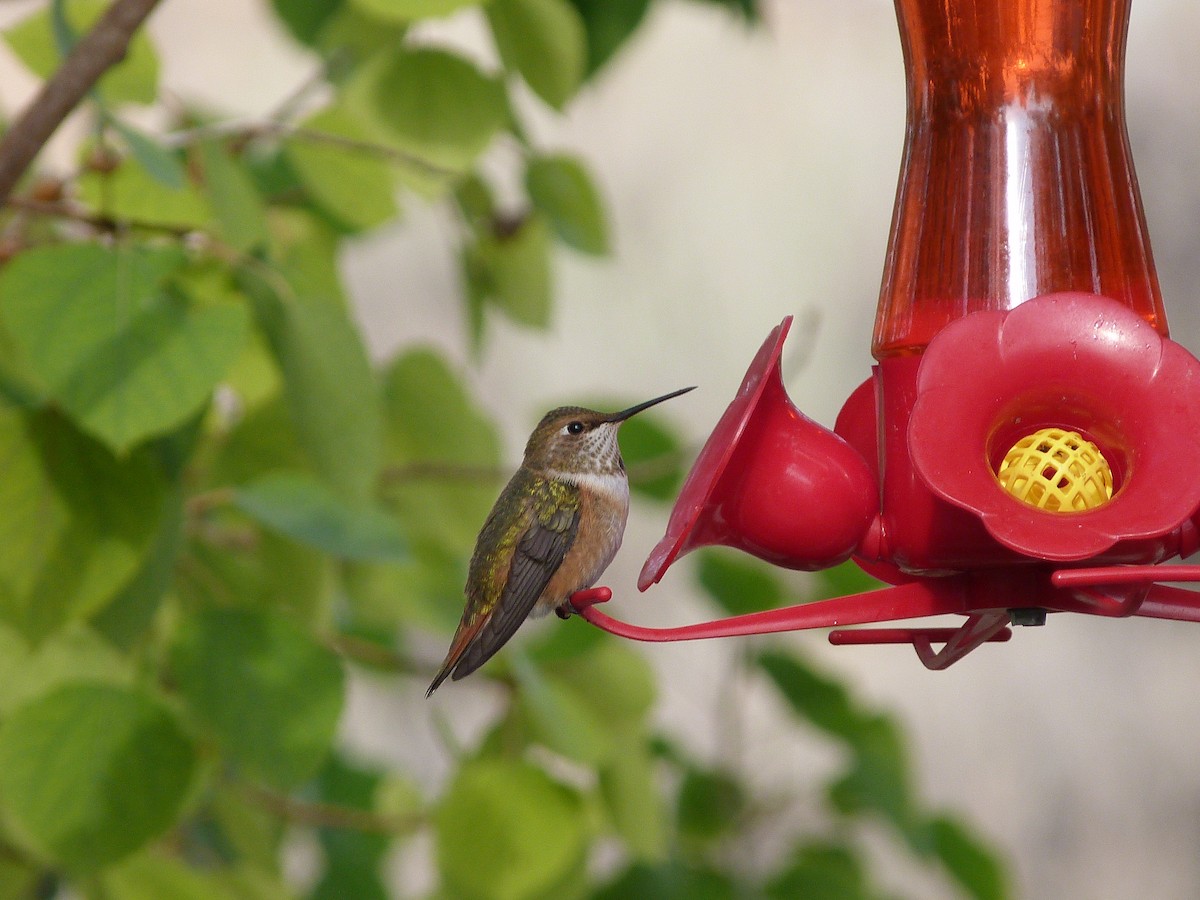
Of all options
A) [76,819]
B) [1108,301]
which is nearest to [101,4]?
[76,819]

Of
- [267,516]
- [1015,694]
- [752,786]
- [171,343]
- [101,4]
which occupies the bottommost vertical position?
[1015,694]

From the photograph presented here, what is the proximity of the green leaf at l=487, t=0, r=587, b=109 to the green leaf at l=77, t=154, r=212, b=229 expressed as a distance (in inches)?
19.7

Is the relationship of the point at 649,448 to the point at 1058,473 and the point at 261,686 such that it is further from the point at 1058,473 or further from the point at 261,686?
the point at 1058,473

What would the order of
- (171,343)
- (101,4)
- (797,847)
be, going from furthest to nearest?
1. (797,847)
2. (101,4)
3. (171,343)

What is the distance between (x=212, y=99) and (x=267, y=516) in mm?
3943

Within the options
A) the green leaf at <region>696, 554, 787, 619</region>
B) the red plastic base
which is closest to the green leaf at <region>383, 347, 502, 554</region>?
the green leaf at <region>696, 554, 787, 619</region>

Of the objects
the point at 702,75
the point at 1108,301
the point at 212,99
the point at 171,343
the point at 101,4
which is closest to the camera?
the point at 1108,301

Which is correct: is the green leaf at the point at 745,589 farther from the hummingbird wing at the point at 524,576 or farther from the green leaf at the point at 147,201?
the green leaf at the point at 147,201

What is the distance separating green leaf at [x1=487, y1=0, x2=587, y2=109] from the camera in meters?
1.88

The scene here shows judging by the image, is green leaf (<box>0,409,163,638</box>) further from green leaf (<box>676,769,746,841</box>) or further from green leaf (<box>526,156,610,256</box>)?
green leaf (<box>676,769,746,841</box>)

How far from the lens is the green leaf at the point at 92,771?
61.1 inches

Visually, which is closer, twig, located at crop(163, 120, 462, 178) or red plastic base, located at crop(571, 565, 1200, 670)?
red plastic base, located at crop(571, 565, 1200, 670)

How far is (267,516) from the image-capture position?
1.65 metres

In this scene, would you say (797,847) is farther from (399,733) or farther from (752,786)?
(399,733)
